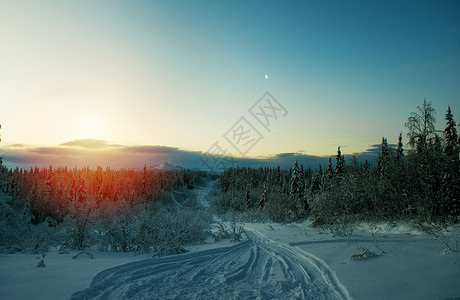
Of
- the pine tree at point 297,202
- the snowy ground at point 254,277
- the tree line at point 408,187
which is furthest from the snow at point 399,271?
the pine tree at point 297,202

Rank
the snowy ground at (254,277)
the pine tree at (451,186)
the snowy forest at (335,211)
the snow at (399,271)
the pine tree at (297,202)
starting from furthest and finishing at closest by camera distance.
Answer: the pine tree at (297,202), the pine tree at (451,186), the snowy forest at (335,211), the snowy ground at (254,277), the snow at (399,271)

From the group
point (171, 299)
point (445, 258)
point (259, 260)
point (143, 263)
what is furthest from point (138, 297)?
point (445, 258)

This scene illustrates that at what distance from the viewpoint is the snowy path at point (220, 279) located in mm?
5391

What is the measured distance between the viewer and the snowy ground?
5172mm

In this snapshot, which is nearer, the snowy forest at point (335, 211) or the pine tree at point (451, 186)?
the snowy forest at point (335, 211)

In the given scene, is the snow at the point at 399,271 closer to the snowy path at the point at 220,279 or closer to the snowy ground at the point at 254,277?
the snowy ground at the point at 254,277

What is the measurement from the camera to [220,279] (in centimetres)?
655

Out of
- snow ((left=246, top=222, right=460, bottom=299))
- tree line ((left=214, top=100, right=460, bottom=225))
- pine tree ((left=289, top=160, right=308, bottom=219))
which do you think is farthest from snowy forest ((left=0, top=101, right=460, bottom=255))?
pine tree ((left=289, top=160, right=308, bottom=219))

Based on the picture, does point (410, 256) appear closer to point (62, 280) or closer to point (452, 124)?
point (62, 280)

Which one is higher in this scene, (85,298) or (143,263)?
(85,298)

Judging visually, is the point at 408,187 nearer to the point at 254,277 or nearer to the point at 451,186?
the point at 451,186

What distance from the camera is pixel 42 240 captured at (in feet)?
38.8

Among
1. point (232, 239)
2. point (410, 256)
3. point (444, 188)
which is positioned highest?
point (444, 188)

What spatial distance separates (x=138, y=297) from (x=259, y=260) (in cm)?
493
